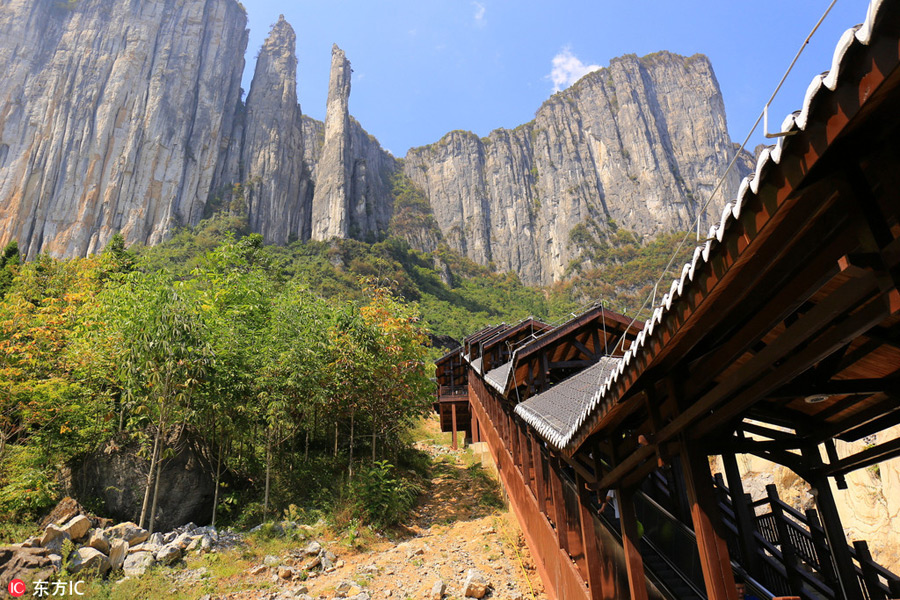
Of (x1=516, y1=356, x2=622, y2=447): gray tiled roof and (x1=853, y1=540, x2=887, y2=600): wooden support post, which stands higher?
(x1=516, y1=356, x2=622, y2=447): gray tiled roof

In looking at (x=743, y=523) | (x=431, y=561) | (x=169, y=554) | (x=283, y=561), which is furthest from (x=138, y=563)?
(x=743, y=523)

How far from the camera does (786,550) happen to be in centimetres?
575

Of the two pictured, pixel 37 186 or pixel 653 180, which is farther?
pixel 653 180

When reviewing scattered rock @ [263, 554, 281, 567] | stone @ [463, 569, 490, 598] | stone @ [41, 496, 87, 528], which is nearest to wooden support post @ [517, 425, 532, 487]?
stone @ [463, 569, 490, 598]

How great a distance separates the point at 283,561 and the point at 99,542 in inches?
121

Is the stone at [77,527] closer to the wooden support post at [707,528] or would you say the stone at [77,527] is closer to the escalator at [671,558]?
the escalator at [671,558]

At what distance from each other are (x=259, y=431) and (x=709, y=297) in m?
12.7

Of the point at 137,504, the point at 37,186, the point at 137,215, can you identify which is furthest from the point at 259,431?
the point at 37,186

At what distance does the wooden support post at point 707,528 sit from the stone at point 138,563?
8.62 m

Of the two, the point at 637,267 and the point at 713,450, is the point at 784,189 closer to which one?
the point at 713,450

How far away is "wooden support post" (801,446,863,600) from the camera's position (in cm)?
480

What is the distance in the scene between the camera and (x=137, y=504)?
947cm

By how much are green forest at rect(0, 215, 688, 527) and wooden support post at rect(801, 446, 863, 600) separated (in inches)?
193

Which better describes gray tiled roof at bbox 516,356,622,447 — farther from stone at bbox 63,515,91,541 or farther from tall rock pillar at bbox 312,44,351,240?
tall rock pillar at bbox 312,44,351,240
